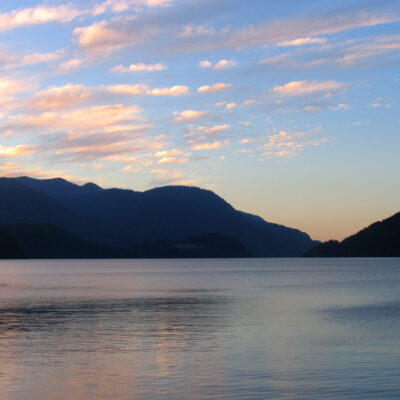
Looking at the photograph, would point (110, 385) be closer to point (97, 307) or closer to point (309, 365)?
point (309, 365)

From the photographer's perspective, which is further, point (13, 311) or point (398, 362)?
point (13, 311)

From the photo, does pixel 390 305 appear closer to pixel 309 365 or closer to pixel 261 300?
pixel 261 300

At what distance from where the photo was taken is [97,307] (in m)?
83.9

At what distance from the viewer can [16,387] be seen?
Answer: 104 feet

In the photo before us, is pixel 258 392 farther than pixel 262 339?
No

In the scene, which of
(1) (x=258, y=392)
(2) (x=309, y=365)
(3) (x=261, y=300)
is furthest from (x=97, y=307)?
(1) (x=258, y=392)

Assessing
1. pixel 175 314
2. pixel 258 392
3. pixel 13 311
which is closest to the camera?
pixel 258 392

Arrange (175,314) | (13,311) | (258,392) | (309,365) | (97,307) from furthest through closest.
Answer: (97,307) < (13,311) < (175,314) < (309,365) < (258,392)

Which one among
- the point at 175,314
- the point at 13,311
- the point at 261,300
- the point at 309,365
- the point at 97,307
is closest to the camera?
the point at 309,365

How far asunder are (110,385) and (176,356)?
9202mm

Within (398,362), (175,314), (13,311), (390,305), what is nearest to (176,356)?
(398,362)

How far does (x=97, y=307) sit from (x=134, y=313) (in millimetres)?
12453

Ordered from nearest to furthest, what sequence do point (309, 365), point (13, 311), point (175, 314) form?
1. point (309, 365)
2. point (175, 314)
3. point (13, 311)

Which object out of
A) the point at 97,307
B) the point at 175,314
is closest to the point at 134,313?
the point at 175,314
